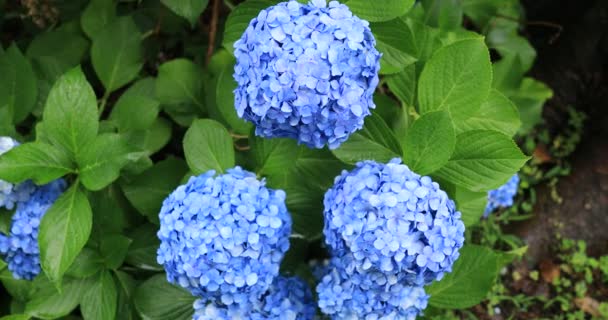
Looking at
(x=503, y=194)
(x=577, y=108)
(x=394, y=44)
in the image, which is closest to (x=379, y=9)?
(x=394, y=44)

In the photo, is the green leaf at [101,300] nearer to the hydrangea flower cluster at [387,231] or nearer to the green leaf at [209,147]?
the green leaf at [209,147]

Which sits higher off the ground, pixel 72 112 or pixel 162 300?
pixel 72 112

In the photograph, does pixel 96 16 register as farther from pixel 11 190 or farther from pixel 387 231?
pixel 387 231

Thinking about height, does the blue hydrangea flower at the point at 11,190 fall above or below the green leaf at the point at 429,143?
below

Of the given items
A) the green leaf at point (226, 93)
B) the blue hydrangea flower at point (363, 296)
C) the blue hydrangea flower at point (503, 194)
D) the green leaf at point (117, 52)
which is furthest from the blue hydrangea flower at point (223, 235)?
the blue hydrangea flower at point (503, 194)

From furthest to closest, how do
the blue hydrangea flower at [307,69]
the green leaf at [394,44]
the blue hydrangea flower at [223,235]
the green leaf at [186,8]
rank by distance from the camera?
the green leaf at [186,8]
the green leaf at [394,44]
the blue hydrangea flower at [223,235]
the blue hydrangea flower at [307,69]

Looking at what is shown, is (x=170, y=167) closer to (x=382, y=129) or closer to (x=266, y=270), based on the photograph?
(x=266, y=270)
